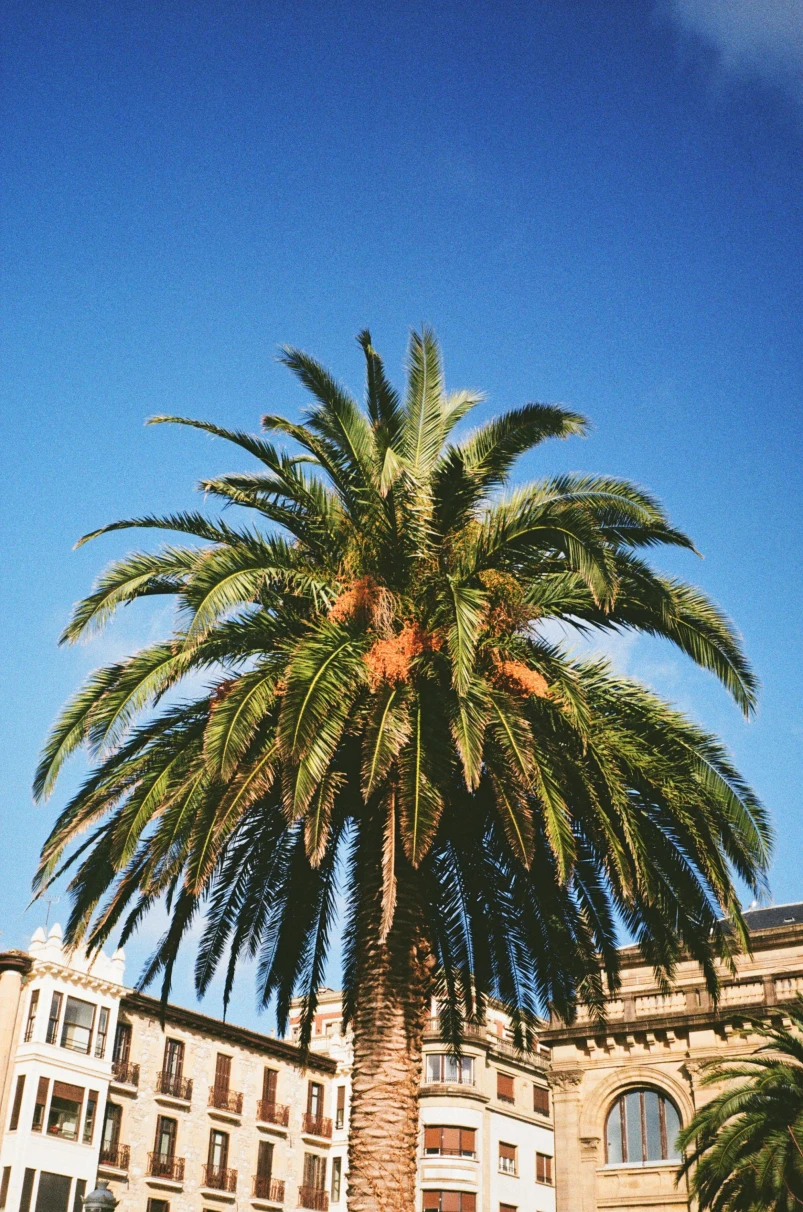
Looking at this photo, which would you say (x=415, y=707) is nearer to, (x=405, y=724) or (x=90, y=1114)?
(x=405, y=724)

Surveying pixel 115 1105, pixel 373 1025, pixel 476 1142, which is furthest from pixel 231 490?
pixel 476 1142

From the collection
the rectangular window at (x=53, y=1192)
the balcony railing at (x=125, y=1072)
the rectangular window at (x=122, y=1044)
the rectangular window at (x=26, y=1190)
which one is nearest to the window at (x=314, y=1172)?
the rectangular window at (x=122, y=1044)

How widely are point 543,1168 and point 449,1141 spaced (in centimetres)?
909

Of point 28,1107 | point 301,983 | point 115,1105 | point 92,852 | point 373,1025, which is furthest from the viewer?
point 115,1105

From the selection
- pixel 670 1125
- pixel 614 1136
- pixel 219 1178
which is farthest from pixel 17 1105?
pixel 670 1125

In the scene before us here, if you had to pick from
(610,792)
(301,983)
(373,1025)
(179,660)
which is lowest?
(373,1025)

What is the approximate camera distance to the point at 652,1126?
34.2m

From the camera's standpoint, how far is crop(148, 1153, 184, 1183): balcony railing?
1944 inches

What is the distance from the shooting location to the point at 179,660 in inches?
543

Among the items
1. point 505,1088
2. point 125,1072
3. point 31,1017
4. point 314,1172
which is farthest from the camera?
point 505,1088

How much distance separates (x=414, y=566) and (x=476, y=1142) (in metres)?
52.3

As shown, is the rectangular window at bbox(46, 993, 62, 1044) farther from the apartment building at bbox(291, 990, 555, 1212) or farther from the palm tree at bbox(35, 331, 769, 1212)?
the palm tree at bbox(35, 331, 769, 1212)

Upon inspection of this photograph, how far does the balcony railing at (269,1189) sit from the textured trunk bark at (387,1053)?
152 ft

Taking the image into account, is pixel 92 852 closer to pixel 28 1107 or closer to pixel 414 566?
pixel 414 566
